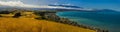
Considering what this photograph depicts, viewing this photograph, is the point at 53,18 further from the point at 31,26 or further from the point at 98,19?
the point at 98,19

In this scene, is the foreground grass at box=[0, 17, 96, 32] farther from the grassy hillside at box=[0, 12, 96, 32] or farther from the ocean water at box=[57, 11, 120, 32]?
the ocean water at box=[57, 11, 120, 32]

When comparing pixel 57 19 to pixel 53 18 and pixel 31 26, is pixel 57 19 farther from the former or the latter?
pixel 31 26

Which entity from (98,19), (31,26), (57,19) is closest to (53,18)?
(57,19)

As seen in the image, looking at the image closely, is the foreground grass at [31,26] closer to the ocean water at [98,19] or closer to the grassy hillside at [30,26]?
the grassy hillside at [30,26]

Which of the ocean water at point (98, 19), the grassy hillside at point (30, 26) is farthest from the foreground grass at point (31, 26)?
the ocean water at point (98, 19)

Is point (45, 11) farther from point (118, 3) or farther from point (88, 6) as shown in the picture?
point (118, 3)

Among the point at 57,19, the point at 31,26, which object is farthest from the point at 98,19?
the point at 31,26
